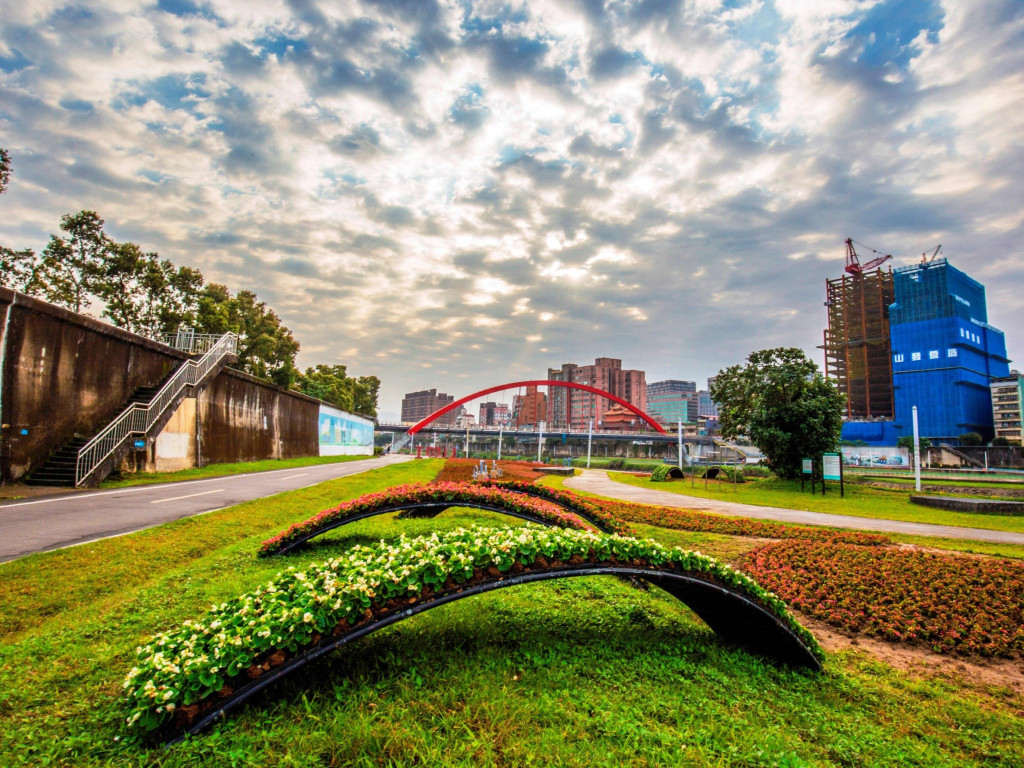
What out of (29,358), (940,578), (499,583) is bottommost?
(940,578)

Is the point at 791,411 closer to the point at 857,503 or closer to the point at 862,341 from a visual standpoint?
the point at 857,503

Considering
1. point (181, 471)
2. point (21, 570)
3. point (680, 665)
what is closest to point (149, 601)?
point (21, 570)

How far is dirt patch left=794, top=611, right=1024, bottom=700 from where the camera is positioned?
4477mm

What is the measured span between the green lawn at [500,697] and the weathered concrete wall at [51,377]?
1015cm

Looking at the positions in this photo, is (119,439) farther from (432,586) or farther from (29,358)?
(432,586)

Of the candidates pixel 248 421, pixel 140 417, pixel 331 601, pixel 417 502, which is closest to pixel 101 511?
pixel 417 502

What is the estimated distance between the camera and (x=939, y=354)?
87.2 metres

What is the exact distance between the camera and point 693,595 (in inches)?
179

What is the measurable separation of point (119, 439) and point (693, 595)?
1785 cm

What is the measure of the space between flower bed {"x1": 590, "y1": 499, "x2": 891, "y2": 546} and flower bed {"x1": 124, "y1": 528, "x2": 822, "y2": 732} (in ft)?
20.1

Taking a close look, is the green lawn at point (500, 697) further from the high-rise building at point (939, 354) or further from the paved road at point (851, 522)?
the high-rise building at point (939, 354)

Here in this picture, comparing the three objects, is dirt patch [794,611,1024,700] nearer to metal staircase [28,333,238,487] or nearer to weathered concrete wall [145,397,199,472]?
metal staircase [28,333,238,487]

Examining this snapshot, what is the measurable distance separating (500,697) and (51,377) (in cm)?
1694

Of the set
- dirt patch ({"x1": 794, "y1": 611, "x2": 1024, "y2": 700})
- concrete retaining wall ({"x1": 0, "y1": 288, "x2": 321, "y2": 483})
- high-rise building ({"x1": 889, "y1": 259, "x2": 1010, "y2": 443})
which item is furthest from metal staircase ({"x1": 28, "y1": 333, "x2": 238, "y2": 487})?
high-rise building ({"x1": 889, "y1": 259, "x2": 1010, "y2": 443})
